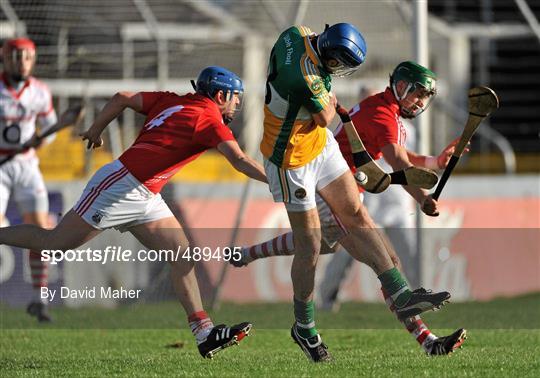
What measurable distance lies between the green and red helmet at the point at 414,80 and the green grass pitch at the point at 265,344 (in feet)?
5.27

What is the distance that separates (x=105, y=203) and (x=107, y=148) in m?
7.37

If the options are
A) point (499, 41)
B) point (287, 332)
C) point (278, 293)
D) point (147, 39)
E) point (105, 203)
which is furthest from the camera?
point (499, 41)

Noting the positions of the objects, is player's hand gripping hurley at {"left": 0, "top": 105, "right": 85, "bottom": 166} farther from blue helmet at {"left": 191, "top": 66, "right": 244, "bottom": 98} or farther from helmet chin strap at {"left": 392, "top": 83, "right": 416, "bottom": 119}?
helmet chin strap at {"left": 392, "top": 83, "right": 416, "bottom": 119}

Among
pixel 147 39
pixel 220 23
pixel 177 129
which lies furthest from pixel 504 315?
pixel 220 23

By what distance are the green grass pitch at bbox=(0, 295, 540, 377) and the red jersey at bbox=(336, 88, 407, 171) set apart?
1340 millimetres

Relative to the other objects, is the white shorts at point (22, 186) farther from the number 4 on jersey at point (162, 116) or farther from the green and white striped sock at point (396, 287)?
the green and white striped sock at point (396, 287)

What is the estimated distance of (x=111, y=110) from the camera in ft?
27.4

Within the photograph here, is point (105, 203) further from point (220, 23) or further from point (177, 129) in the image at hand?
point (220, 23)

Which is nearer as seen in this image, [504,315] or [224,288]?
[504,315]

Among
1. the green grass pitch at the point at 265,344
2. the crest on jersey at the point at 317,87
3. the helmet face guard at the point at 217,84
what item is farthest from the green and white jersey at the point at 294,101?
the green grass pitch at the point at 265,344

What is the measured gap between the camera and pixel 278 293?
14.4 m

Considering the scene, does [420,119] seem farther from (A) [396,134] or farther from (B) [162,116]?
(B) [162,116]

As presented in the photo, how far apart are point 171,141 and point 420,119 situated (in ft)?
18.2

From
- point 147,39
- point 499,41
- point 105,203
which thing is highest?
point 105,203
